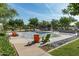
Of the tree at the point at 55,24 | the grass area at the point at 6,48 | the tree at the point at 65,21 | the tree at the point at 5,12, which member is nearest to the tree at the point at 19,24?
the tree at the point at 5,12

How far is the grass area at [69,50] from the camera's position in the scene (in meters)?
4.51

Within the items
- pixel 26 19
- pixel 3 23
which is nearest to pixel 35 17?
pixel 26 19

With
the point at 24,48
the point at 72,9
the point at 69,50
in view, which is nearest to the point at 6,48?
the point at 24,48

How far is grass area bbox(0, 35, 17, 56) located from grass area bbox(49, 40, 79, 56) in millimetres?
681

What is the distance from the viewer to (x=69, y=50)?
455 cm

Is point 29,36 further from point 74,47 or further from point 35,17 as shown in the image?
point 74,47

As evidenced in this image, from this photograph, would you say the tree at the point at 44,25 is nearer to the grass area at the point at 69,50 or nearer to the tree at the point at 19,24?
the tree at the point at 19,24

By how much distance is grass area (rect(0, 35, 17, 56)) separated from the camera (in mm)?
4516

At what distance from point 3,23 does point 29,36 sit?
1.66 feet

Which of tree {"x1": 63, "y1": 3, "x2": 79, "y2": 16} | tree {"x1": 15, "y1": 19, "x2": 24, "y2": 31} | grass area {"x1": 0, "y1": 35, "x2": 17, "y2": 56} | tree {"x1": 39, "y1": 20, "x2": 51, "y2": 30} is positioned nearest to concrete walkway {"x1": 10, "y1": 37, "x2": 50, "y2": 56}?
grass area {"x1": 0, "y1": 35, "x2": 17, "y2": 56}

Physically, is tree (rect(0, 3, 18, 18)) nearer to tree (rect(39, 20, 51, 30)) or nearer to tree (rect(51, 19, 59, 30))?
tree (rect(39, 20, 51, 30))

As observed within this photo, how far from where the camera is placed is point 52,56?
4508 mm

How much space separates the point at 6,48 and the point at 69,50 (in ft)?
3.53

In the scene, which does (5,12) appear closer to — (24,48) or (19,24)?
(19,24)
